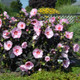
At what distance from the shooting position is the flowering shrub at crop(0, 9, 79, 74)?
12.4ft

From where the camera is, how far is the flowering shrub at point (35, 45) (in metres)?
3.79

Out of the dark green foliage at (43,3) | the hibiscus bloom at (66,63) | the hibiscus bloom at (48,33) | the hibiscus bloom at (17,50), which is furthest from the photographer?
the dark green foliage at (43,3)

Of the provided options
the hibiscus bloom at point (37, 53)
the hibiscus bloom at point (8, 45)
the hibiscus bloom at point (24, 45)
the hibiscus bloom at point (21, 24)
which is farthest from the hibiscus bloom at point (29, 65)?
the hibiscus bloom at point (21, 24)

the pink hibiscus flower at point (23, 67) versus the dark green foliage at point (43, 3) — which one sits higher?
the dark green foliage at point (43, 3)

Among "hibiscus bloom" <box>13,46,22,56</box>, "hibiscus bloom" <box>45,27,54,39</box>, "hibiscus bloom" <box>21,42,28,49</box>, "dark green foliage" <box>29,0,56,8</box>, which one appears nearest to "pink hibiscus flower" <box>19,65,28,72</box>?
"hibiscus bloom" <box>13,46,22,56</box>

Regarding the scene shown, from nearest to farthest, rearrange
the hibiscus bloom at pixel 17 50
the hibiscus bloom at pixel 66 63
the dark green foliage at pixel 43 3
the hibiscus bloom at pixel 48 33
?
the hibiscus bloom at pixel 48 33 < the hibiscus bloom at pixel 17 50 < the hibiscus bloom at pixel 66 63 < the dark green foliage at pixel 43 3

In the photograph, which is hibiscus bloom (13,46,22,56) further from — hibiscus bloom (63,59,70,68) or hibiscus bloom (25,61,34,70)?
hibiscus bloom (63,59,70,68)

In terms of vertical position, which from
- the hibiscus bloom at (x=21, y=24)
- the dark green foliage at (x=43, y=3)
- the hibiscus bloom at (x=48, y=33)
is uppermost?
the dark green foliage at (x=43, y=3)

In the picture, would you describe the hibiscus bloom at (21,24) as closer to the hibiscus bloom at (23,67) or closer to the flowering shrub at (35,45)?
the flowering shrub at (35,45)

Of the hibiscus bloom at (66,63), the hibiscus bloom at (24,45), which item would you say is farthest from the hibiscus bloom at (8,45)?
the hibiscus bloom at (66,63)

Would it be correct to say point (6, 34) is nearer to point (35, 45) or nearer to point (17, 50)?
point (17, 50)

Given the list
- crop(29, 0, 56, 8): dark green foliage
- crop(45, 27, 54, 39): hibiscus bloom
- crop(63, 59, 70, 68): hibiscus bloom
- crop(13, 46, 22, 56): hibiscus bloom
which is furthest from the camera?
crop(29, 0, 56, 8): dark green foliage

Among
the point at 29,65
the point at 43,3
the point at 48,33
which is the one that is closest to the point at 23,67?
the point at 29,65

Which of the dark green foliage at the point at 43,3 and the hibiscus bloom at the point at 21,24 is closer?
the hibiscus bloom at the point at 21,24
